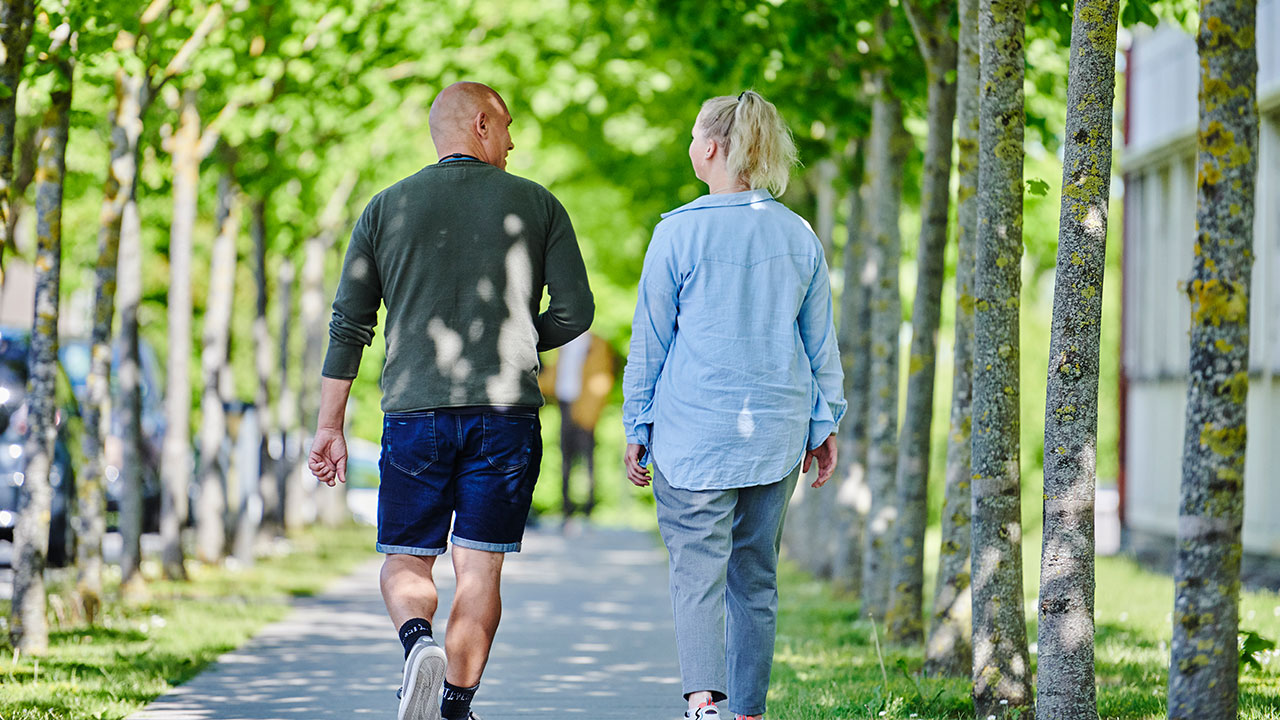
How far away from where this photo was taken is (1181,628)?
3820mm

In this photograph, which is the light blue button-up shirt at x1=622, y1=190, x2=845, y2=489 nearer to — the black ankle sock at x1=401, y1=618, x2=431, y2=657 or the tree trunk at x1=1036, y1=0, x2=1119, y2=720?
the tree trunk at x1=1036, y1=0, x2=1119, y2=720

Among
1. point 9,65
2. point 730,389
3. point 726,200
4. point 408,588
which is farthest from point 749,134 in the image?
point 9,65

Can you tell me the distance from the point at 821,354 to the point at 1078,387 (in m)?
0.76

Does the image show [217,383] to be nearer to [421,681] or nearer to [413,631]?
[413,631]

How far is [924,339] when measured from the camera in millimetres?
7812

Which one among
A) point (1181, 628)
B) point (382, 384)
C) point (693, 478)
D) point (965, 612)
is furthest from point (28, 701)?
point (1181, 628)

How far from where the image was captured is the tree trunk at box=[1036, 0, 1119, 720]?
4.77 m

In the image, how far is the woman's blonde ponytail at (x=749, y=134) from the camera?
483 centimetres

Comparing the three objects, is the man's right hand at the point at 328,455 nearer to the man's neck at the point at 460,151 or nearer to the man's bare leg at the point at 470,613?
the man's bare leg at the point at 470,613

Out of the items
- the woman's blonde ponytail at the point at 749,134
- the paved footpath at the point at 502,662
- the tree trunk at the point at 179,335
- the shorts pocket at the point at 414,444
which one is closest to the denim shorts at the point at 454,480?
the shorts pocket at the point at 414,444

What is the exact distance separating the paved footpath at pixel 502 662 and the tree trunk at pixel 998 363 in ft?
4.20

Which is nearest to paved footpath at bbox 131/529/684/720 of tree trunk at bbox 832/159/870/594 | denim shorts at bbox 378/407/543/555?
denim shorts at bbox 378/407/543/555

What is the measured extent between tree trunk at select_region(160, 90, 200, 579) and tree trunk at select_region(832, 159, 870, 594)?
4588mm

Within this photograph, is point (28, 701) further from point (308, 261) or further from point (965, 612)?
point (308, 261)
